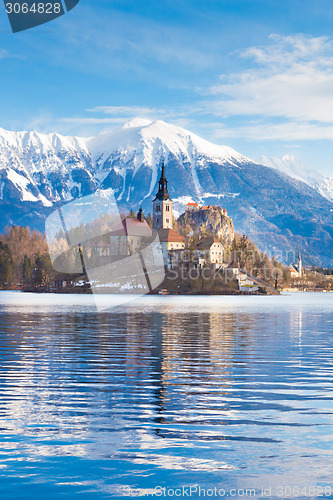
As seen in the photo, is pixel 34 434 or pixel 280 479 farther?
pixel 34 434

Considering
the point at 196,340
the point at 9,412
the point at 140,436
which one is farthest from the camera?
the point at 196,340

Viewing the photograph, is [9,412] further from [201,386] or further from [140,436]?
[201,386]

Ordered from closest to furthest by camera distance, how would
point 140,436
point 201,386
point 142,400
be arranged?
point 140,436, point 142,400, point 201,386

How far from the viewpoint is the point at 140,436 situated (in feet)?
57.5

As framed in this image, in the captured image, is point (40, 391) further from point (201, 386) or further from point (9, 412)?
point (201, 386)

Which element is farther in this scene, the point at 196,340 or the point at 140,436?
the point at 196,340

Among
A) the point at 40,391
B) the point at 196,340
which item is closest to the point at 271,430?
the point at 40,391

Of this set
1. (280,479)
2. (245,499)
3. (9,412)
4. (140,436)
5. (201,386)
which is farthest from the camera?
(201,386)

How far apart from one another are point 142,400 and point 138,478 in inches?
354

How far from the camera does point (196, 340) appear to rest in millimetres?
51688

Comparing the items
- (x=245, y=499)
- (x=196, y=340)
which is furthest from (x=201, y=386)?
(x=196, y=340)

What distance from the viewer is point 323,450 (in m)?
16.4

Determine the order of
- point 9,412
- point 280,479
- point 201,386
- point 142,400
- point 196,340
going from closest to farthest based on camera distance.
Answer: point 280,479 → point 9,412 → point 142,400 → point 201,386 → point 196,340

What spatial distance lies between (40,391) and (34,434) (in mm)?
7545
